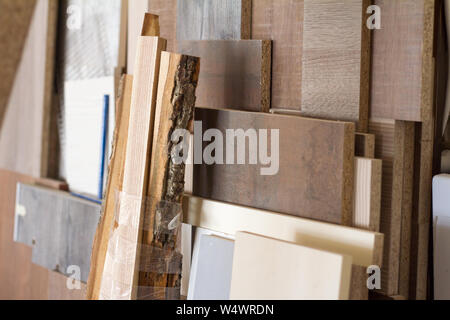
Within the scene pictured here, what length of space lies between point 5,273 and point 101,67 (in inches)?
46.5

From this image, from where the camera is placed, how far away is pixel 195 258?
5.27 feet

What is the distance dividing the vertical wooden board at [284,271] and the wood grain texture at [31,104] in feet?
4.51

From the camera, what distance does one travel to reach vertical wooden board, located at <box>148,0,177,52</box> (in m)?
1.82

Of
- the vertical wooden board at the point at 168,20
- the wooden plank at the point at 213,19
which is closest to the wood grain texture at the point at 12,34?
the vertical wooden board at the point at 168,20

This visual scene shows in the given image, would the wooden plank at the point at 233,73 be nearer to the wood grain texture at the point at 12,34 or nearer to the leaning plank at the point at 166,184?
the leaning plank at the point at 166,184

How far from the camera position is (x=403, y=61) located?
1.33m

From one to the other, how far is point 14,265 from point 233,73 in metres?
1.60

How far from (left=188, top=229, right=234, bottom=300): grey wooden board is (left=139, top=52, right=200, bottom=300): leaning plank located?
0.21 ft

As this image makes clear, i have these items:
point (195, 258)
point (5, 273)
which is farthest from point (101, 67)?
point (5, 273)

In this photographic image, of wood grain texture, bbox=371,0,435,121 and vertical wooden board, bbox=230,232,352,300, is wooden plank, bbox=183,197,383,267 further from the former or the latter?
wood grain texture, bbox=371,0,435,121

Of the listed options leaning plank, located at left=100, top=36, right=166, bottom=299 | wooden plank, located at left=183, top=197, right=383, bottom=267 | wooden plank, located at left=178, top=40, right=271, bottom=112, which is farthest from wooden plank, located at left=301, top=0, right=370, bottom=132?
leaning plank, located at left=100, top=36, right=166, bottom=299

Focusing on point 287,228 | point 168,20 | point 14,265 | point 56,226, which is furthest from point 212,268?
point 14,265

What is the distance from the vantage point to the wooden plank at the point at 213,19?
163 cm

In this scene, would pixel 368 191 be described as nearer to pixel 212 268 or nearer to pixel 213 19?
pixel 212 268
